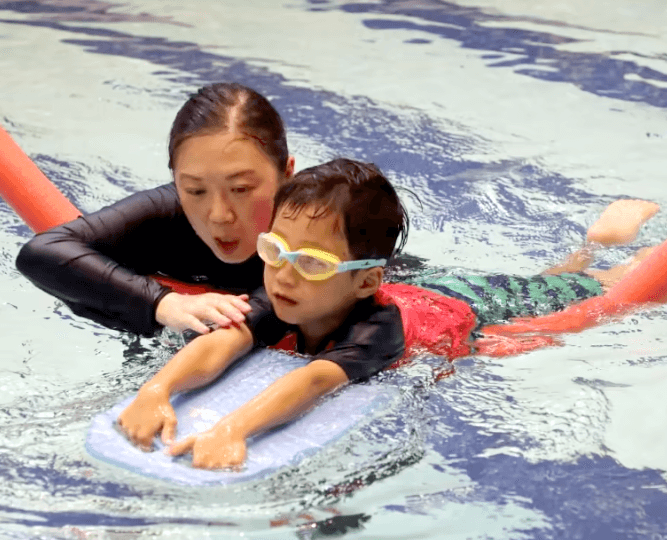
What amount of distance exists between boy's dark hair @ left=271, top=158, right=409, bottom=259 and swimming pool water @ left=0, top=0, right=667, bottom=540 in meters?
0.37

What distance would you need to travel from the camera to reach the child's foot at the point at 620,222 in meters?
3.76

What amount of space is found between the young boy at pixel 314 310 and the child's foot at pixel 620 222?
4.73ft

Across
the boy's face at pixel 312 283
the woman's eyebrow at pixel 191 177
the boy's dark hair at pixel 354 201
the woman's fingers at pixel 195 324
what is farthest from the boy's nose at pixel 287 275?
the woman's eyebrow at pixel 191 177

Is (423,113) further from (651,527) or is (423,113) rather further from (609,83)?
(651,527)

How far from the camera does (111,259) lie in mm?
2809

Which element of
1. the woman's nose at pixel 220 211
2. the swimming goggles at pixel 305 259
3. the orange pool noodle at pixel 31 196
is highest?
the woman's nose at pixel 220 211

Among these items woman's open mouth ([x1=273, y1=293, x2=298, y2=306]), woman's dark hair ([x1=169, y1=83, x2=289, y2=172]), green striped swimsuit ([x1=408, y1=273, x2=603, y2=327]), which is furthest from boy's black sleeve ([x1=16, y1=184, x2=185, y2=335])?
green striped swimsuit ([x1=408, y1=273, x2=603, y2=327])

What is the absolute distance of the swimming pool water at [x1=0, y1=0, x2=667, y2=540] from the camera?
219cm

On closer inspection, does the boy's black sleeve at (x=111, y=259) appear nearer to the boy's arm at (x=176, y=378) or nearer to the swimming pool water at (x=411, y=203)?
the swimming pool water at (x=411, y=203)

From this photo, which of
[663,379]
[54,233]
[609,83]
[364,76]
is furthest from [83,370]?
[609,83]

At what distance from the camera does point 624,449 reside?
7.99 ft

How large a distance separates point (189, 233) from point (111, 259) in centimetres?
23

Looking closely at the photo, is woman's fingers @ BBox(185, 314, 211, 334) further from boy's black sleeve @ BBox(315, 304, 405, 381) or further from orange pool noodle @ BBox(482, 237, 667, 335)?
orange pool noodle @ BBox(482, 237, 667, 335)

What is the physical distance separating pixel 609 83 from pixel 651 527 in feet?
12.4
